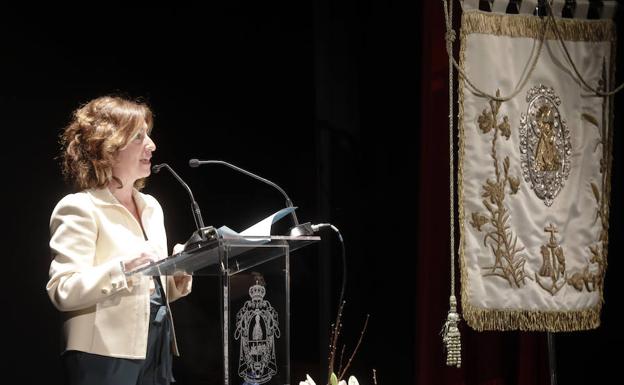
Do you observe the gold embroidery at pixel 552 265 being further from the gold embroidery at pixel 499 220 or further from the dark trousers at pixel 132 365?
the dark trousers at pixel 132 365

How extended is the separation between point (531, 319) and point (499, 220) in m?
0.40

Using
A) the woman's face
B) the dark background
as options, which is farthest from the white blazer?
the dark background

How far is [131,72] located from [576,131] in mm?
1888

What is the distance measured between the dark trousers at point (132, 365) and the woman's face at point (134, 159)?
48cm

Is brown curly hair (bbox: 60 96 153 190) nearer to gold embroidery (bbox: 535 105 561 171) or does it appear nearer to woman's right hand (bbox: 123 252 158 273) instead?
woman's right hand (bbox: 123 252 158 273)

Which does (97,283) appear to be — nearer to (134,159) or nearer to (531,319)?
(134,159)

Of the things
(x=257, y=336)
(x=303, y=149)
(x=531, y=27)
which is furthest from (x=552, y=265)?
(x=257, y=336)

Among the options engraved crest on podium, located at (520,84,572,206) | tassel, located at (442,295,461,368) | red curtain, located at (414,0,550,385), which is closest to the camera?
tassel, located at (442,295,461,368)

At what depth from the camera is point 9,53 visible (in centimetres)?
330

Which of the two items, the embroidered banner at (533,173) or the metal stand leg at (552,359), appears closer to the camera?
the embroidered banner at (533,173)

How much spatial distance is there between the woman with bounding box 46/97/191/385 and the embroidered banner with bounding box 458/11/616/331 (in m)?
1.17

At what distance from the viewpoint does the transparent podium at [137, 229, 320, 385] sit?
7.71ft

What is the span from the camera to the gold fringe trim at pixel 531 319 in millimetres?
3090

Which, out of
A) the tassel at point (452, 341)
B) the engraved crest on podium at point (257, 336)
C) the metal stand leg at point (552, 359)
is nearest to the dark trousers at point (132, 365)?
the engraved crest on podium at point (257, 336)
